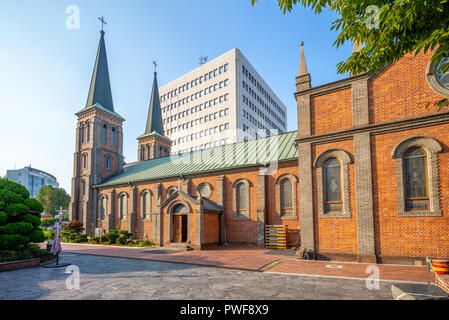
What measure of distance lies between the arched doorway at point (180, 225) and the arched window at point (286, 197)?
828 centimetres

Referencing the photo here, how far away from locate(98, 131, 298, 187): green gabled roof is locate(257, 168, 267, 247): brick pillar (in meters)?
1.17

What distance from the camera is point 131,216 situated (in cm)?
3153

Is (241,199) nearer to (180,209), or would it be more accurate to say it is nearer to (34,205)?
(180,209)

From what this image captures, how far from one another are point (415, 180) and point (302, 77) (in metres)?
8.61

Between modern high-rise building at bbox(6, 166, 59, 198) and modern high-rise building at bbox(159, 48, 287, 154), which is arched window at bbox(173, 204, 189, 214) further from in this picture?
modern high-rise building at bbox(6, 166, 59, 198)

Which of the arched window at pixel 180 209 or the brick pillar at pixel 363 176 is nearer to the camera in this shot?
the brick pillar at pixel 363 176

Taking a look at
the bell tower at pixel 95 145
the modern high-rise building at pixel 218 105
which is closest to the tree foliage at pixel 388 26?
the bell tower at pixel 95 145

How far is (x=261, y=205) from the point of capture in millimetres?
22391

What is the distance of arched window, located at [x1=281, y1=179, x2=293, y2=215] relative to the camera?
21.7 m

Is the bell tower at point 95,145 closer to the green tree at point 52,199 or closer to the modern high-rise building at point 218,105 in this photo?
the modern high-rise building at point 218,105

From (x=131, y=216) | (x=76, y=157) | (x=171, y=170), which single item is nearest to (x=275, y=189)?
(x=171, y=170)

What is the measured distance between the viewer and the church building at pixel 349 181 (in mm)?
13059

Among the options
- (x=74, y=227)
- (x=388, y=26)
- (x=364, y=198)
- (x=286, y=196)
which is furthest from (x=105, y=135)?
(x=388, y=26)

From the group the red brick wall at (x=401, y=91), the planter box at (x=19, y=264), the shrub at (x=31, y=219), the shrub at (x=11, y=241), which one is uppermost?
the red brick wall at (x=401, y=91)
